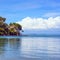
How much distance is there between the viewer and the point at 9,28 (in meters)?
181

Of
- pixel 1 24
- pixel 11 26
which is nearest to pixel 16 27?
pixel 11 26

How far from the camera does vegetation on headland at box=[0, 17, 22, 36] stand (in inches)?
6781

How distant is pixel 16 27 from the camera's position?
183875 mm

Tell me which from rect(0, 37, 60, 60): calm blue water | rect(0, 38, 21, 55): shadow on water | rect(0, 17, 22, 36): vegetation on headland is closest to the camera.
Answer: rect(0, 37, 60, 60): calm blue water

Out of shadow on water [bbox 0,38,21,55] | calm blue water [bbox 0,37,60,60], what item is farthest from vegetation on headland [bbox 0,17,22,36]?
calm blue water [bbox 0,37,60,60]

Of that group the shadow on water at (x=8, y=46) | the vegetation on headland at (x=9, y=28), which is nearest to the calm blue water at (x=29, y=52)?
the shadow on water at (x=8, y=46)

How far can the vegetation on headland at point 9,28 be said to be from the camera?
17224 cm

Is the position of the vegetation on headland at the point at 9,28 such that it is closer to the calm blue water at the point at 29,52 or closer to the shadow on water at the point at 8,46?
the shadow on water at the point at 8,46

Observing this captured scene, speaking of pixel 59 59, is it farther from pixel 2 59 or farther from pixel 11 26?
pixel 11 26

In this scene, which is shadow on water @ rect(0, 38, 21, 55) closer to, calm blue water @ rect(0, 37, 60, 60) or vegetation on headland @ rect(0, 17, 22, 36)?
calm blue water @ rect(0, 37, 60, 60)

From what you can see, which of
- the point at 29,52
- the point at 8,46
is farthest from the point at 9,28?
the point at 29,52

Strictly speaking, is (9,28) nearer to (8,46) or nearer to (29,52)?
(8,46)

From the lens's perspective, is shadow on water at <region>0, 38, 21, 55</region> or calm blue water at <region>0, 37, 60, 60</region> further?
shadow on water at <region>0, 38, 21, 55</region>

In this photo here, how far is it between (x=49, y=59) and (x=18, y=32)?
526ft
